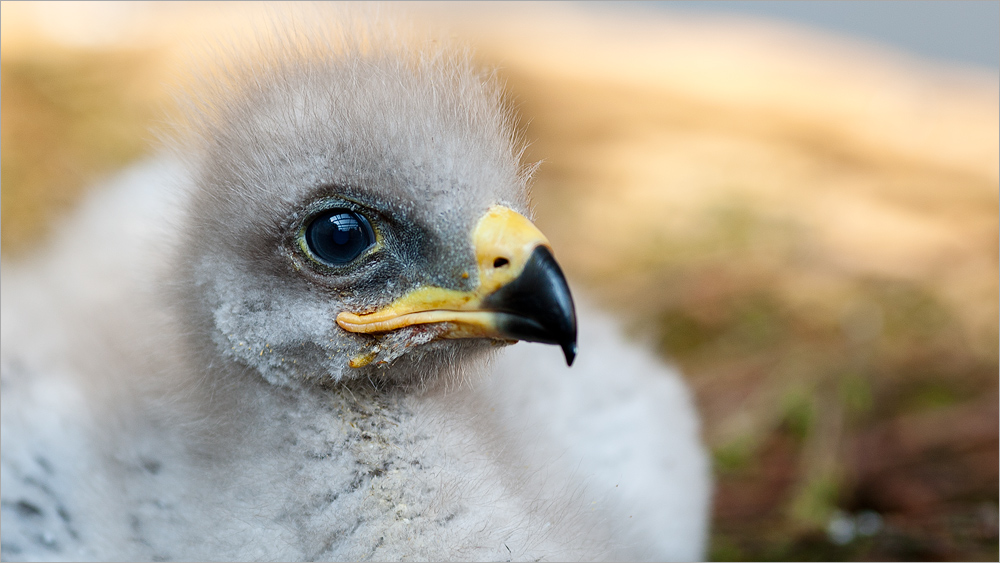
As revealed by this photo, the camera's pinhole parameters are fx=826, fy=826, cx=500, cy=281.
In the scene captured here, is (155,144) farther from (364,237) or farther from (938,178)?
(938,178)

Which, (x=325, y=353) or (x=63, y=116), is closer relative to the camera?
(x=325, y=353)

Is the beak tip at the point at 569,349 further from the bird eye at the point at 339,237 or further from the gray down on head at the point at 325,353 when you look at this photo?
the bird eye at the point at 339,237

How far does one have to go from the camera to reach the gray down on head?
1.29 metres

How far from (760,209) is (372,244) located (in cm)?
331

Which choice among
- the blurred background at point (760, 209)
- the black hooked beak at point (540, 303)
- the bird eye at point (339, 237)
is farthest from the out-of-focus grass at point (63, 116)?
the black hooked beak at point (540, 303)

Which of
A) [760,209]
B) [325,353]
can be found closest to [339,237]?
[325,353]

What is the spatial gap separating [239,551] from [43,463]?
51 cm

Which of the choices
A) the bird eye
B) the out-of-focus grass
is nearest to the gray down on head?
the bird eye

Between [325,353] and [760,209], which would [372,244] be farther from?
[760,209]

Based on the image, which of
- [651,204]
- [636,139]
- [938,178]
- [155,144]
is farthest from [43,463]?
[938,178]

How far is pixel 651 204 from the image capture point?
173 inches

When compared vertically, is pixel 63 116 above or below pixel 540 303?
above

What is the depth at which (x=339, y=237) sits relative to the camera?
1288 millimetres

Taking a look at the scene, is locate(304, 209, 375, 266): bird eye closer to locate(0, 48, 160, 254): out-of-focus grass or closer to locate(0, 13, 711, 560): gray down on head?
locate(0, 13, 711, 560): gray down on head
